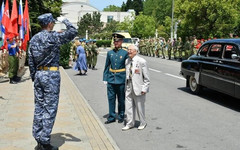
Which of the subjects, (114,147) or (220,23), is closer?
(114,147)

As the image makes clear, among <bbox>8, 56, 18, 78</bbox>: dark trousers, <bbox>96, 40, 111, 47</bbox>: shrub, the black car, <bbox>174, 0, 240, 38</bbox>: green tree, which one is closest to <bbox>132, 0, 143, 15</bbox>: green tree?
<bbox>96, 40, 111, 47</bbox>: shrub

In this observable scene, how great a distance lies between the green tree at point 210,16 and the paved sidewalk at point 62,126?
18.7m

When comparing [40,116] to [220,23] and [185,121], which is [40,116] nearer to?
[185,121]

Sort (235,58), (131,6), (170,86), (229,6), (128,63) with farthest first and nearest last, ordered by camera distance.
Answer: (131,6) → (229,6) → (170,86) → (235,58) → (128,63)

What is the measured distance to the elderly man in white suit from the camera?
20.8ft

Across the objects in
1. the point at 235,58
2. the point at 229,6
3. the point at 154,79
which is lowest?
the point at 154,79

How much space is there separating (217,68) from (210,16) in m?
18.0

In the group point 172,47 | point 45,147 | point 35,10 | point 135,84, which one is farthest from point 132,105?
point 172,47

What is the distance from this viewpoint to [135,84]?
20.9 feet

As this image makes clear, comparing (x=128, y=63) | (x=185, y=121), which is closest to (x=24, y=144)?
(x=128, y=63)

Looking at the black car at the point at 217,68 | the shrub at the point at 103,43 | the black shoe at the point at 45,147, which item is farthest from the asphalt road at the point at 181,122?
the shrub at the point at 103,43

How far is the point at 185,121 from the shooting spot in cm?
718

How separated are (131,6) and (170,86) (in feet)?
391

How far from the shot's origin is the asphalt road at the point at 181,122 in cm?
571
